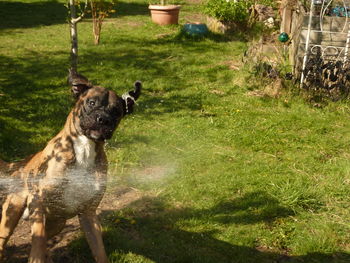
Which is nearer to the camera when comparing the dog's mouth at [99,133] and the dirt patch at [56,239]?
the dog's mouth at [99,133]

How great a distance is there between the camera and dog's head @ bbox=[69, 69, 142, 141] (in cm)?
396

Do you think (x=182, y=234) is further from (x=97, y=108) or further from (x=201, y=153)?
(x=201, y=153)

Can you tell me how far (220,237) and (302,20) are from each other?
751cm

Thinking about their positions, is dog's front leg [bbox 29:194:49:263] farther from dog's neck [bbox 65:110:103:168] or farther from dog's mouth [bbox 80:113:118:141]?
dog's mouth [bbox 80:113:118:141]

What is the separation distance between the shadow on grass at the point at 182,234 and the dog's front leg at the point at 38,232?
954 mm

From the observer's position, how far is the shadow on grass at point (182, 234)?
5.04m

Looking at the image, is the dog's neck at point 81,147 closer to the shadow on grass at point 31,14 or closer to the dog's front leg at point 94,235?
the dog's front leg at point 94,235

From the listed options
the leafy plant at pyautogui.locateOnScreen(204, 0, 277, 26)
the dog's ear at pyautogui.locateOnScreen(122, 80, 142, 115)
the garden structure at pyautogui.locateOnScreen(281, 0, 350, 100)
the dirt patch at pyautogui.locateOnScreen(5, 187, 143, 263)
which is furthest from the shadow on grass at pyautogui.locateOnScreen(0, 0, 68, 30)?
the dog's ear at pyautogui.locateOnScreen(122, 80, 142, 115)

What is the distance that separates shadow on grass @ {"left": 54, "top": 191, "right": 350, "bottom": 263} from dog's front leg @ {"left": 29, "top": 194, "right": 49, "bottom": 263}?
37.5 inches

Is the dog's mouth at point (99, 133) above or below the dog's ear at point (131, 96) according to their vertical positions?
below

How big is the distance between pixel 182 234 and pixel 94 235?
1467 mm

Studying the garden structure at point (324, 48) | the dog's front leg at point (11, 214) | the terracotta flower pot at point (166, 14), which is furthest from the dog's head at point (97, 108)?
the terracotta flower pot at point (166, 14)

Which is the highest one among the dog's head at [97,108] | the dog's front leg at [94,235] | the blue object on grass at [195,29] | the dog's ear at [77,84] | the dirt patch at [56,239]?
the dog's ear at [77,84]

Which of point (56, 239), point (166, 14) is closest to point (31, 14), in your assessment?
point (166, 14)
